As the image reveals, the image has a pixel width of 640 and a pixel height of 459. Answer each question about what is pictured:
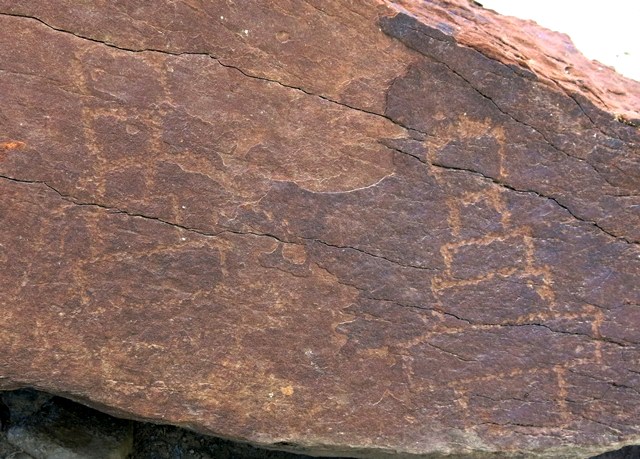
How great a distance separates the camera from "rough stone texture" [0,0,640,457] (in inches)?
62.7

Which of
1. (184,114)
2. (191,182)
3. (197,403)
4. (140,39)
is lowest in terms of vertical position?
(197,403)

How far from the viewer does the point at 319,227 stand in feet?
5.50

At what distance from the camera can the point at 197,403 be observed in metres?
1.69

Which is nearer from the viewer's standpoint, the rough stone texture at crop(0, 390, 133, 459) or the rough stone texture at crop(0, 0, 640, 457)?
the rough stone texture at crop(0, 0, 640, 457)

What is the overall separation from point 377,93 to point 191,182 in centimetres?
46

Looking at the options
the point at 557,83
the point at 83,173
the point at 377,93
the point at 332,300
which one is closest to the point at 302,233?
the point at 332,300

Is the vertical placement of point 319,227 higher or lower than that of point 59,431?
higher

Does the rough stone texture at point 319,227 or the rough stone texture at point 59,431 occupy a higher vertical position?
the rough stone texture at point 319,227

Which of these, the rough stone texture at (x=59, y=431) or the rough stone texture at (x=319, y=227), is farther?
the rough stone texture at (x=59, y=431)

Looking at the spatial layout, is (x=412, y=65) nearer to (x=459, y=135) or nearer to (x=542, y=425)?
(x=459, y=135)

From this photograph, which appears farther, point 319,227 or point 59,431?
point 59,431

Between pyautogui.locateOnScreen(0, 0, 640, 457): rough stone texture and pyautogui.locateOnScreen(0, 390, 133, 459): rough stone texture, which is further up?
pyautogui.locateOnScreen(0, 0, 640, 457): rough stone texture

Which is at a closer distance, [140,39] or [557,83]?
[140,39]

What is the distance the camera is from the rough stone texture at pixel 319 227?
1.59m
